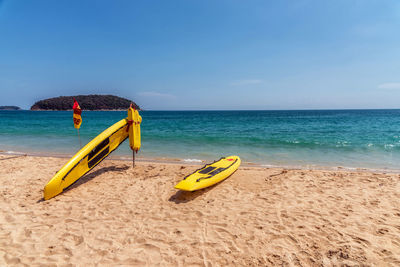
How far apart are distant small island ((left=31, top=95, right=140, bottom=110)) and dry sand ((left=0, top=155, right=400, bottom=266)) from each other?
5284 inches

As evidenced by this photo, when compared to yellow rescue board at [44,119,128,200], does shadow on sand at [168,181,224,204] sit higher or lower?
lower

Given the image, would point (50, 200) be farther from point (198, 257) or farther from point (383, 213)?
point (383, 213)

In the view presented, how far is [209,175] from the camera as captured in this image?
5953mm

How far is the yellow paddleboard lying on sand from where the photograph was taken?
5211 mm

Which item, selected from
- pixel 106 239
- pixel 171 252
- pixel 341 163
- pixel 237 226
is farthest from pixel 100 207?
pixel 341 163

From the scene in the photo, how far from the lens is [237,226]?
12.3 ft

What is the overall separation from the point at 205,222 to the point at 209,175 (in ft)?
6.86

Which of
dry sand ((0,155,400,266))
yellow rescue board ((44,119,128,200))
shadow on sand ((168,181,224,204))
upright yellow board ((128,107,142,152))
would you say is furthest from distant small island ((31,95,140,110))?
shadow on sand ((168,181,224,204))

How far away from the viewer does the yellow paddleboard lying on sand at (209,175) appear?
5.21 m

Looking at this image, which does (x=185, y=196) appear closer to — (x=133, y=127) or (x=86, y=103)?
(x=133, y=127)

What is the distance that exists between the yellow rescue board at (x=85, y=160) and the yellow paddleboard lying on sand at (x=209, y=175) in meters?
2.82

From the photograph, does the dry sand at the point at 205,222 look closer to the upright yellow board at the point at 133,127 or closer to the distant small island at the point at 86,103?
the upright yellow board at the point at 133,127

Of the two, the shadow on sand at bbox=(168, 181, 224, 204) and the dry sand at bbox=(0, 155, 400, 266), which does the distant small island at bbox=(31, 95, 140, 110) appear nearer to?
the dry sand at bbox=(0, 155, 400, 266)

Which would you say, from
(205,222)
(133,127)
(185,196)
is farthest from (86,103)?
(205,222)
